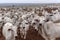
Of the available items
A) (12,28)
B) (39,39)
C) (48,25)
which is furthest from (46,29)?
(39,39)

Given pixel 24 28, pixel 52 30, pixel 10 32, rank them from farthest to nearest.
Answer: pixel 24 28 < pixel 10 32 < pixel 52 30

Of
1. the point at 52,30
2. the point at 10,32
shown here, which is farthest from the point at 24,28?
the point at 52,30

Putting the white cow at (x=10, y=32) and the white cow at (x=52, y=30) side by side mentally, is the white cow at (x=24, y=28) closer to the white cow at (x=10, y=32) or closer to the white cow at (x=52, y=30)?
the white cow at (x=10, y=32)

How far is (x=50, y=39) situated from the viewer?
11398 millimetres

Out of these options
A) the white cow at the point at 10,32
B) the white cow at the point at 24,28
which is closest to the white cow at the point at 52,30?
the white cow at the point at 10,32

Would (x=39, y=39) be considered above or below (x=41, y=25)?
below

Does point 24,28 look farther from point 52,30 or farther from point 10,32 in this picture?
point 52,30

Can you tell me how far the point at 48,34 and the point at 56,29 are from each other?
0.51m

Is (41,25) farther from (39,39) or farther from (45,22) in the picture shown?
(39,39)

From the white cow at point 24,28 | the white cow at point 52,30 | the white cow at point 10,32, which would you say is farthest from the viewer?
the white cow at point 24,28

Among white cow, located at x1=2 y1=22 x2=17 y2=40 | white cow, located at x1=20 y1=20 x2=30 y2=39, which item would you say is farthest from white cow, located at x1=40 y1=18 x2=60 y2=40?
white cow, located at x1=20 y1=20 x2=30 y2=39

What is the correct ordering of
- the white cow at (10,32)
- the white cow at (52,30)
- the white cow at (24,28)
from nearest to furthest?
1. the white cow at (52,30)
2. the white cow at (10,32)
3. the white cow at (24,28)

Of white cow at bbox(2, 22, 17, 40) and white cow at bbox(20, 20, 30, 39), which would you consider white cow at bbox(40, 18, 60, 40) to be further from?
white cow at bbox(20, 20, 30, 39)

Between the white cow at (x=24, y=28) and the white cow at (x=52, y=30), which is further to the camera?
the white cow at (x=24, y=28)
